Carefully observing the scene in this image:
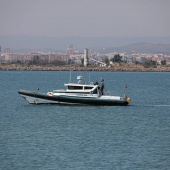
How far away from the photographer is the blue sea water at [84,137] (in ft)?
112

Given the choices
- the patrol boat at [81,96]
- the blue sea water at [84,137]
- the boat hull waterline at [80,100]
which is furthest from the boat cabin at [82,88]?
the blue sea water at [84,137]

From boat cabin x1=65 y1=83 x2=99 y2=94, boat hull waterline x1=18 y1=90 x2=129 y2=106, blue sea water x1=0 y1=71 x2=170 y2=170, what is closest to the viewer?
blue sea water x1=0 y1=71 x2=170 y2=170

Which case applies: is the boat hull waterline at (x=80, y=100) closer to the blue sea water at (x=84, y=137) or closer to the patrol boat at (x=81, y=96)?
the patrol boat at (x=81, y=96)

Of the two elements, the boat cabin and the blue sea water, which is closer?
the blue sea water

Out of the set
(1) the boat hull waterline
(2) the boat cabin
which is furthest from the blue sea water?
(2) the boat cabin

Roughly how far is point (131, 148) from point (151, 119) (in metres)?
15.7

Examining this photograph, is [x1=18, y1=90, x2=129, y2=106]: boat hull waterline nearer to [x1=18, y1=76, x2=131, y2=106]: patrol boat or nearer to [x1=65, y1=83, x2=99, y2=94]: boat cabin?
[x1=18, y1=76, x2=131, y2=106]: patrol boat

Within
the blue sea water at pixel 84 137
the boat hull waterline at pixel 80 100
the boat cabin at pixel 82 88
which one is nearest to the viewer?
the blue sea water at pixel 84 137

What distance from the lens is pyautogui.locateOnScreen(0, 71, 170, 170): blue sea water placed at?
1344 inches

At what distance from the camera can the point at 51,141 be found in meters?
40.1

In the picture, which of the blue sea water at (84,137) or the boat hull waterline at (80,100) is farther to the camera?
the boat hull waterline at (80,100)

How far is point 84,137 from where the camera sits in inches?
1656

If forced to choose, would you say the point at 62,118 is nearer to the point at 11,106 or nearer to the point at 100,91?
the point at 100,91

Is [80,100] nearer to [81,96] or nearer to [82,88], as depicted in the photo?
[81,96]
